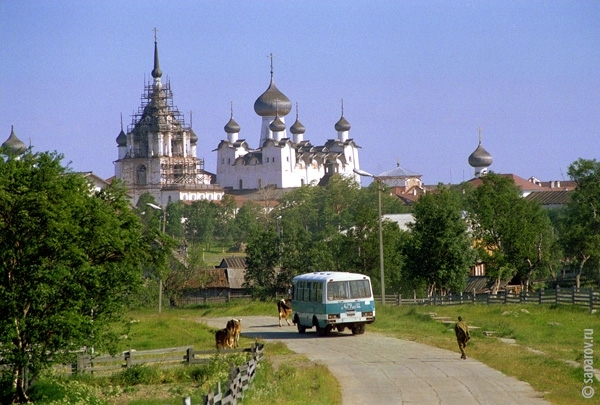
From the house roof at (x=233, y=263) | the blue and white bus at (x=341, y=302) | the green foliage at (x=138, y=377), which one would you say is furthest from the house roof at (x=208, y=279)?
the green foliage at (x=138, y=377)

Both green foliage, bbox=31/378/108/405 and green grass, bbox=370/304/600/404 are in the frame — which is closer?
green grass, bbox=370/304/600/404

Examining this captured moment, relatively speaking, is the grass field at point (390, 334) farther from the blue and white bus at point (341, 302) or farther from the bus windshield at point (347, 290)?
the bus windshield at point (347, 290)

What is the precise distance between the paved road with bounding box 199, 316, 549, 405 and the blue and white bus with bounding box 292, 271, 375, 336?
42 centimetres

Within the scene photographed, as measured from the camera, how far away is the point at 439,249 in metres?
52.1

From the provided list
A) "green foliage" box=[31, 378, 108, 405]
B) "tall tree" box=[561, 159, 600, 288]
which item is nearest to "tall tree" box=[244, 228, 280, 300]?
"tall tree" box=[561, 159, 600, 288]

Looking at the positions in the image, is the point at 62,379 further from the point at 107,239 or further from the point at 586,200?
the point at 586,200

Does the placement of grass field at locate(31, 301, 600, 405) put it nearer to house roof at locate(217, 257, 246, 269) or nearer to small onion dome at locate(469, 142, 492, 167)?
house roof at locate(217, 257, 246, 269)

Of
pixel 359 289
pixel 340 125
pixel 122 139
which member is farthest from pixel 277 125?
pixel 359 289

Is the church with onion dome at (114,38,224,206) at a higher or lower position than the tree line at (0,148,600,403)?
higher

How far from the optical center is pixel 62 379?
81.8 ft

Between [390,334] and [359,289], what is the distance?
1.53 meters

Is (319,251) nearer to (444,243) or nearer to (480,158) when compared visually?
(444,243)

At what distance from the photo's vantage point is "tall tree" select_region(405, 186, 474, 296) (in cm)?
5197

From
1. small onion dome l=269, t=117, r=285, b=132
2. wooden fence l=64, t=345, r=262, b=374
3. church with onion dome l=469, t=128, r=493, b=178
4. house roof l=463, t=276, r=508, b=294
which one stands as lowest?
wooden fence l=64, t=345, r=262, b=374
